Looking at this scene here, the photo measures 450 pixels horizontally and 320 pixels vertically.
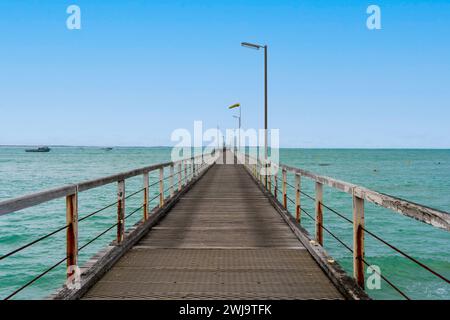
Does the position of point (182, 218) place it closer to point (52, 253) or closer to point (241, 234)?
point (241, 234)

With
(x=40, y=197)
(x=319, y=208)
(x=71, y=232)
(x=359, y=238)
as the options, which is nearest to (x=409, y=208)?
(x=359, y=238)

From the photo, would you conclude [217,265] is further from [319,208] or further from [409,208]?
[409,208]

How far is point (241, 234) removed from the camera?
7.14m

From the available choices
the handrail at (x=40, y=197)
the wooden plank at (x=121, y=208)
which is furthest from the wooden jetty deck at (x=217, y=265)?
the handrail at (x=40, y=197)

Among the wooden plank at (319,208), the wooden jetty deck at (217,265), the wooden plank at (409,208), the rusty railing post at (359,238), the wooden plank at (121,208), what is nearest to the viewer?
the wooden plank at (409,208)

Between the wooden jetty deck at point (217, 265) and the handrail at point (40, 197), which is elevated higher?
the handrail at point (40, 197)

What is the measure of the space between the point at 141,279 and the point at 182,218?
4177mm

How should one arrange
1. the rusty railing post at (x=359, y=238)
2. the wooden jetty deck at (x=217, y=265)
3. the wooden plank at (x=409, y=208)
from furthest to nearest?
the wooden jetty deck at (x=217, y=265) → the rusty railing post at (x=359, y=238) → the wooden plank at (x=409, y=208)

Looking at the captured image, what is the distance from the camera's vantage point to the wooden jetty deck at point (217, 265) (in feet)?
13.7

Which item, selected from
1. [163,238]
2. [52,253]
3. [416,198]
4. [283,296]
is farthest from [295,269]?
[416,198]

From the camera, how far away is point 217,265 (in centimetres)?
522

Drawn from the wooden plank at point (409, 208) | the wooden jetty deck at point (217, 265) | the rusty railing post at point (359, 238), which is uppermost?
the wooden plank at point (409, 208)

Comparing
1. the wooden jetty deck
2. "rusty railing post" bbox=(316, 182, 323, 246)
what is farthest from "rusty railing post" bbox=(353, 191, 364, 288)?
"rusty railing post" bbox=(316, 182, 323, 246)

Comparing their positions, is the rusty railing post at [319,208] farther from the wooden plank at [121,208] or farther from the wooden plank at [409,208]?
Result: the wooden plank at [121,208]
